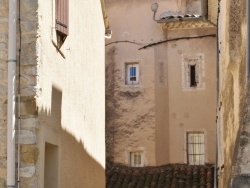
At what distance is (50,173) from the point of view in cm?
993

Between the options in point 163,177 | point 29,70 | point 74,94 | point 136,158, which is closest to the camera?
point 29,70

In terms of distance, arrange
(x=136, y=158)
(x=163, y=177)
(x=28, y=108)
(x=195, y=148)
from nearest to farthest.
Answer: (x=28, y=108) < (x=163, y=177) < (x=195, y=148) < (x=136, y=158)

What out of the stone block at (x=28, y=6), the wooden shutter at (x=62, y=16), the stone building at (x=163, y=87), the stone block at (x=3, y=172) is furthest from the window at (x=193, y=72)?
the stone block at (x=3, y=172)

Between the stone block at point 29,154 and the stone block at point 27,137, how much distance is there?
0.07m

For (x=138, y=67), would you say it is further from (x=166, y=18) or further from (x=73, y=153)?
(x=73, y=153)

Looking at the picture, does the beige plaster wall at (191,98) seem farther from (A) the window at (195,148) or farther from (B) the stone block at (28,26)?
(B) the stone block at (28,26)

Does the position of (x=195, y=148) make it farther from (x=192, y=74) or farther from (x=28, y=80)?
(x=28, y=80)

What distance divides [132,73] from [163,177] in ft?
13.4

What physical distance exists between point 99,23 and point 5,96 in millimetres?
6234

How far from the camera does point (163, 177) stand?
20.9 metres

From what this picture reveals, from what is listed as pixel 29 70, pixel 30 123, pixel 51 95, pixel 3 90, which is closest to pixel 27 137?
pixel 30 123

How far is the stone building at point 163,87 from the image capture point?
22359 millimetres

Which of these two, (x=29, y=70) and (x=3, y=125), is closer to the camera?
(x=3, y=125)

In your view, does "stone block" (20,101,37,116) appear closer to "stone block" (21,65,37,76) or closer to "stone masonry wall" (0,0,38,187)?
"stone masonry wall" (0,0,38,187)
